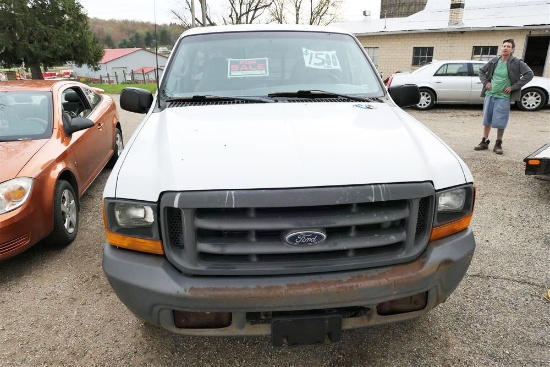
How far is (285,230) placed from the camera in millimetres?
1843

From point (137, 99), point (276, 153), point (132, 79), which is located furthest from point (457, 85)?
point (132, 79)

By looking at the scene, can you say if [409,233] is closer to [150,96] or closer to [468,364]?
[468,364]

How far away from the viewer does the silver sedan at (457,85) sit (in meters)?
11.9

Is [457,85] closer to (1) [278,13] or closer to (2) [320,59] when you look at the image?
(2) [320,59]

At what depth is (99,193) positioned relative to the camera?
5.14 metres

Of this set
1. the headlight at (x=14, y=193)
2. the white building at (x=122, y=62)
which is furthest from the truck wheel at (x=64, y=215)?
the white building at (x=122, y=62)

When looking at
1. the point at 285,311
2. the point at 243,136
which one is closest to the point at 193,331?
the point at 285,311

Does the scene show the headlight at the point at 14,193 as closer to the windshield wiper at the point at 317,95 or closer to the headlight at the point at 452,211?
the windshield wiper at the point at 317,95

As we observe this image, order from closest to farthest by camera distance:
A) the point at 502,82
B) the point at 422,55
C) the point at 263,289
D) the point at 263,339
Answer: the point at 263,289 → the point at 263,339 → the point at 502,82 → the point at 422,55

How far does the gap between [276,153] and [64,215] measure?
2.64m

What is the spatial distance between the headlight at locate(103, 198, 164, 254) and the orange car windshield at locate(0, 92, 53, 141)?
7.89 feet

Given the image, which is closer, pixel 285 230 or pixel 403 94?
pixel 285 230

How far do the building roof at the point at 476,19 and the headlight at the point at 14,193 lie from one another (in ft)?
66.2

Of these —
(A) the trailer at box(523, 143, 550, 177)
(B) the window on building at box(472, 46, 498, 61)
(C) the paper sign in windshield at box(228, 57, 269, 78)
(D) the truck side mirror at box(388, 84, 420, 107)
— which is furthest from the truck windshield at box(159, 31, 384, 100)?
(B) the window on building at box(472, 46, 498, 61)
